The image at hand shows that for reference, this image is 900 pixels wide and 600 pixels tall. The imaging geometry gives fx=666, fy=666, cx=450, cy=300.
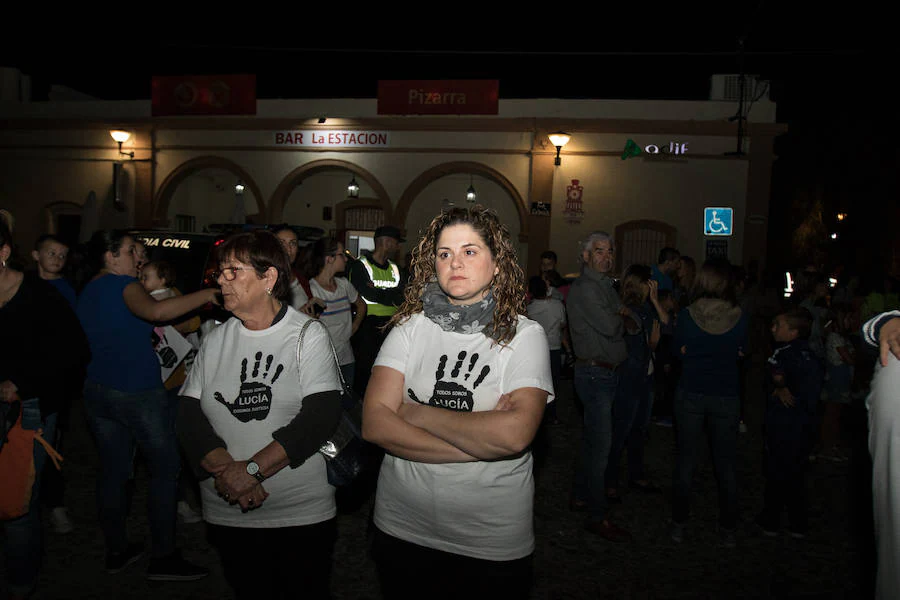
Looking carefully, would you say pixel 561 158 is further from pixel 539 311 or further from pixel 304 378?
pixel 304 378

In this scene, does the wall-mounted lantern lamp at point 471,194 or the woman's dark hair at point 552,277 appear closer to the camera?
the woman's dark hair at point 552,277

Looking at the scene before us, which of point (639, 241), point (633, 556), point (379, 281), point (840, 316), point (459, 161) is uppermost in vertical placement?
point (459, 161)

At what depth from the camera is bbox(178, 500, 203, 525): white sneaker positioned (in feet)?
17.0

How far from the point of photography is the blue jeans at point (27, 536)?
3.55 m

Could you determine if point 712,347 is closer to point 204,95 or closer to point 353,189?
point 353,189

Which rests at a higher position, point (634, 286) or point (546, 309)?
point (634, 286)

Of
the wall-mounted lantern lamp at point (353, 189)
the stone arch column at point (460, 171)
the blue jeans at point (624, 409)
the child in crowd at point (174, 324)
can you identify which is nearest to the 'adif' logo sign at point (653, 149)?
the stone arch column at point (460, 171)

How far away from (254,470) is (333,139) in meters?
15.2

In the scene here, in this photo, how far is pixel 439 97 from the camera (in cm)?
1636

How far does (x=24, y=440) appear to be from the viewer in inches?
138

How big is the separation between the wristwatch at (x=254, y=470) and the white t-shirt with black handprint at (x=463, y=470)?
52cm

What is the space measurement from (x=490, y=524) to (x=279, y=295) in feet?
4.58

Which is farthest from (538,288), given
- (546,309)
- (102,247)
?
(102,247)

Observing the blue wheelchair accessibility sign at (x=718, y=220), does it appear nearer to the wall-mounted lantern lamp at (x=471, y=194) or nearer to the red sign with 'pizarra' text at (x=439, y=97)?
the red sign with 'pizarra' text at (x=439, y=97)
